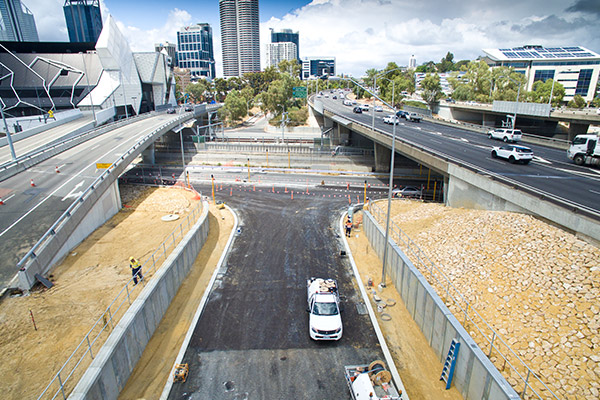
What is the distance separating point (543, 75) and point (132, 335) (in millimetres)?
127567

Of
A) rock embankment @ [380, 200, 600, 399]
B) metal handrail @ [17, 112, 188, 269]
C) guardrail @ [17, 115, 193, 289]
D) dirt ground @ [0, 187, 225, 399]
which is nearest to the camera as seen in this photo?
rock embankment @ [380, 200, 600, 399]

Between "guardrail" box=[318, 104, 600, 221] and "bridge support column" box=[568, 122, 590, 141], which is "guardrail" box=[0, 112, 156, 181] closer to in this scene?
"guardrail" box=[318, 104, 600, 221]

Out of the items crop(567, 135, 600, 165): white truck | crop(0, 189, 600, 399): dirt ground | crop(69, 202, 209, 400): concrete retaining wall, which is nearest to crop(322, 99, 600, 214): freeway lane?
crop(567, 135, 600, 165): white truck

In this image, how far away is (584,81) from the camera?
100 m

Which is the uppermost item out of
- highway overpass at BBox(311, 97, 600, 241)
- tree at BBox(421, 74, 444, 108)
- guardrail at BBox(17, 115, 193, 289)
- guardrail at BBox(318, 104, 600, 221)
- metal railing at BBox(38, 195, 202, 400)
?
tree at BBox(421, 74, 444, 108)

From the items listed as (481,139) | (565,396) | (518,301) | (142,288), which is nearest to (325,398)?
(565,396)

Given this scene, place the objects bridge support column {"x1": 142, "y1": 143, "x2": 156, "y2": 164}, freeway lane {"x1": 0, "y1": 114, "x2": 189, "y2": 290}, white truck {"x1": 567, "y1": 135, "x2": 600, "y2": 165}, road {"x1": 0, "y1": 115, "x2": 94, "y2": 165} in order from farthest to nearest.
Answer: bridge support column {"x1": 142, "y1": 143, "x2": 156, "y2": 164} < road {"x1": 0, "y1": 115, "x2": 94, "y2": 165} < white truck {"x1": 567, "y1": 135, "x2": 600, "y2": 165} < freeway lane {"x1": 0, "y1": 114, "x2": 189, "y2": 290}

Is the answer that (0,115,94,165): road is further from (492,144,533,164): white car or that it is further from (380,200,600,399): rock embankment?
(492,144,533,164): white car

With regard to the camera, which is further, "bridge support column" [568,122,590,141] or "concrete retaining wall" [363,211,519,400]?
"bridge support column" [568,122,590,141]

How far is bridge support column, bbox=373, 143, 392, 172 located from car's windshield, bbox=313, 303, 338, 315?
35362 mm

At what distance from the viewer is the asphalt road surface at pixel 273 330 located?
42.9 ft

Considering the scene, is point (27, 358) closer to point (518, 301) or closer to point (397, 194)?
point (518, 301)

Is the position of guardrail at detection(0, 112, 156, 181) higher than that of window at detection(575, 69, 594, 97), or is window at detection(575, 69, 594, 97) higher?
window at detection(575, 69, 594, 97)

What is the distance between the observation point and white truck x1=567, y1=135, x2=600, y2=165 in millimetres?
26891
